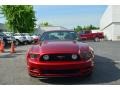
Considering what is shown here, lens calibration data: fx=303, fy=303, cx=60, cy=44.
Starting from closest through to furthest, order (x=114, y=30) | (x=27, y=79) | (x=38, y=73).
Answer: (x=38, y=73) < (x=27, y=79) < (x=114, y=30)

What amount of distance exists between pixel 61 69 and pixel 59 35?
247cm

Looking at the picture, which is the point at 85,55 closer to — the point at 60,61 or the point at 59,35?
the point at 60,61

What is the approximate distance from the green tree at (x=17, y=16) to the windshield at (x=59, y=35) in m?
39.1

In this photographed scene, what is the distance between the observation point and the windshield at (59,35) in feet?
30.7

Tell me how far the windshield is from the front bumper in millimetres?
2146

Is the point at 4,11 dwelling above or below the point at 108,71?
above

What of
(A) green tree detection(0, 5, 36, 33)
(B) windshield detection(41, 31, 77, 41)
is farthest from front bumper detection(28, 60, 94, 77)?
(A) green tree detection(0, 5, 36, 33)

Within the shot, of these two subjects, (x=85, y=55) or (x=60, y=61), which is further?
(x=85, y=55)

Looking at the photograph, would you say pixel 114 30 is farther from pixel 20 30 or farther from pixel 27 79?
pixel 27 79

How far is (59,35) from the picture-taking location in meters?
9.45

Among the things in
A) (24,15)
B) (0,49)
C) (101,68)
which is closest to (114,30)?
(24,15)

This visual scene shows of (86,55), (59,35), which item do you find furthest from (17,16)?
(86,55)

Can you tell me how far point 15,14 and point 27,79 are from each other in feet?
135

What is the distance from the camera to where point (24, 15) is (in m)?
50.3
